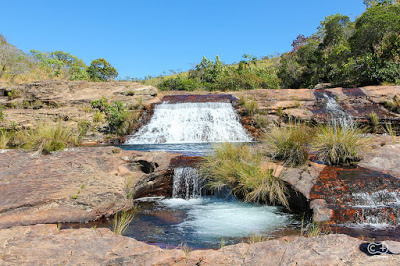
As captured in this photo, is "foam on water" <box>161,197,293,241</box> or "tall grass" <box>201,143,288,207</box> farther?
"tall grass" <box>201,143,288,207</box>

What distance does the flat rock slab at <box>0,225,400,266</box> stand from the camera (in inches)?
91.8

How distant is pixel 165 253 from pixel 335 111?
1401 centimetres

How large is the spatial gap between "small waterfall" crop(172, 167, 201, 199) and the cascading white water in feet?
21.5

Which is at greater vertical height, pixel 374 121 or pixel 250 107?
pixel 250 107

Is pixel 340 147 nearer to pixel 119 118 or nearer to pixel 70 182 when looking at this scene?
pixel 70 182

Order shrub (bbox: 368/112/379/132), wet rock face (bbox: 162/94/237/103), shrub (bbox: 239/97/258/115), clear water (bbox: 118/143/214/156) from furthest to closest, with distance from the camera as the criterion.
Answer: wet rock face (bbox: 162/94/237/103) < shrub (bbox: 239/97/258/115) < shrub (bbox: 368/112/379/132) < clear water (bbox: 118/143/214/156)

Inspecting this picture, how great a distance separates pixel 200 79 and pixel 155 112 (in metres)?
15.0

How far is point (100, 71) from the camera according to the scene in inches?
990

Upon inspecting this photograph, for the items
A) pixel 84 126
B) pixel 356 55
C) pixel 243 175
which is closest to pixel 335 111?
pixel 356 55

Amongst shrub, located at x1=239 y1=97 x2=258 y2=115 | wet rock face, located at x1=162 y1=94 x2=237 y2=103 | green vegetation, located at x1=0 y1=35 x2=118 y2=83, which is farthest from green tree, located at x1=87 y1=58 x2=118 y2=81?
shrub, located at x1=239 y1=97 x2=258 y2=115

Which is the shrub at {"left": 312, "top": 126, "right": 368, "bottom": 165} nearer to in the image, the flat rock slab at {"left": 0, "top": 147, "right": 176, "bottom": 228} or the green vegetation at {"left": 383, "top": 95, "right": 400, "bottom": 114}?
the flat rock slab at {"left": 0, "top": 147, "right": 176, "bottom": 228}

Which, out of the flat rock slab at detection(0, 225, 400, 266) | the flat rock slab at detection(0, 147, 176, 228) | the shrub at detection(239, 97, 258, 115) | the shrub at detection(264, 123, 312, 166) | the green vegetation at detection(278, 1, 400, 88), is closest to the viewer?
the flat rock slab at detection(0, 225, 400, 266)

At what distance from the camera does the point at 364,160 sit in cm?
567

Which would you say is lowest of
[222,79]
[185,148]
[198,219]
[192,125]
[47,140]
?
[198,219]
